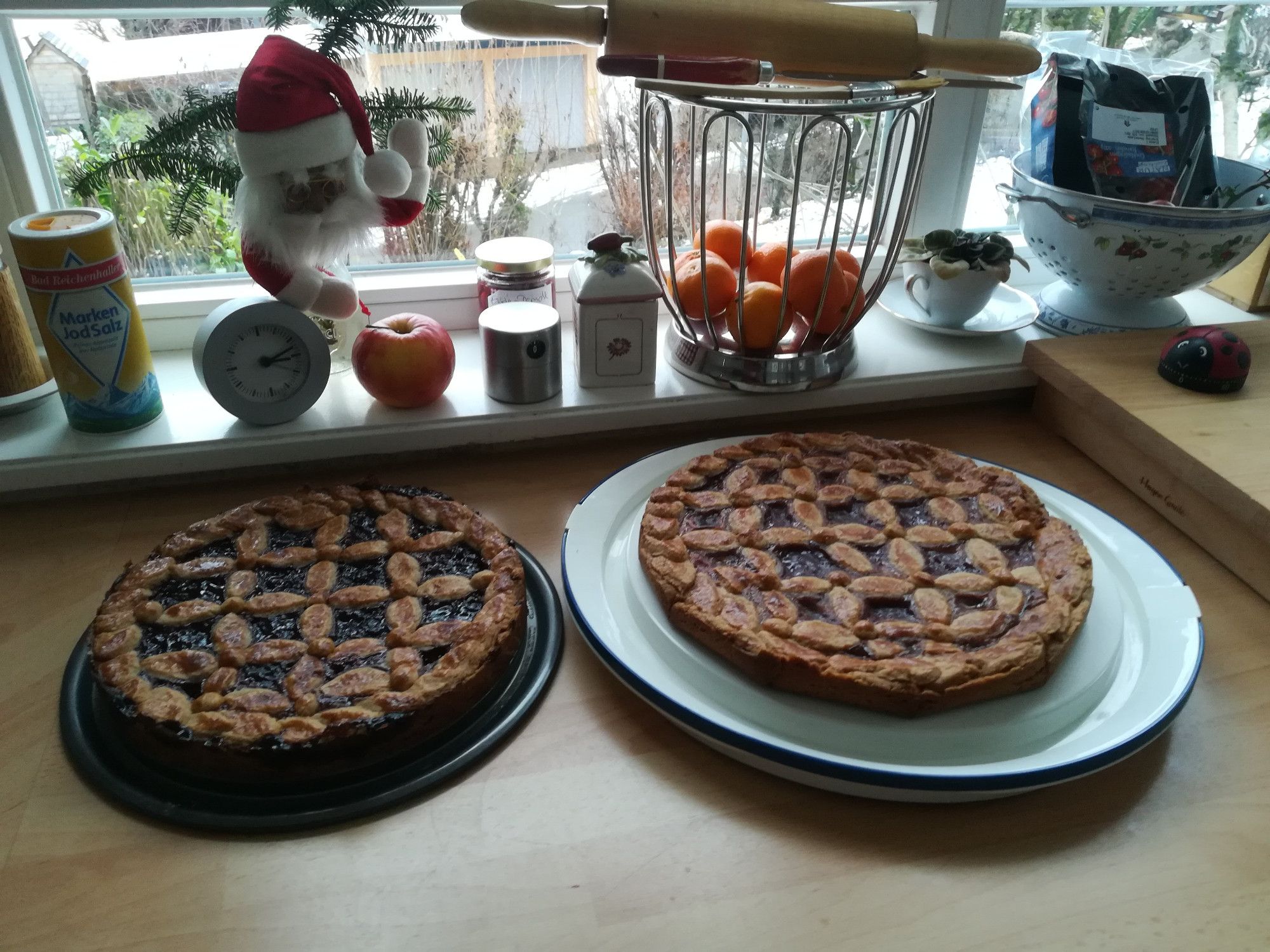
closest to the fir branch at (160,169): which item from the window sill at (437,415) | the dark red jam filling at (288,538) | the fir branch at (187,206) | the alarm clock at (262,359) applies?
the fir branch at (187,206)

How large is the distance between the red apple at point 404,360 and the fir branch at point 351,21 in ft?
0.84

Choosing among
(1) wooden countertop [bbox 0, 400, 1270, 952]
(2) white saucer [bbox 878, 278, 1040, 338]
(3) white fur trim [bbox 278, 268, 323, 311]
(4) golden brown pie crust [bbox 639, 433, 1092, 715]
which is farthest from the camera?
(2) white saucer [bbox 878, 278, 1040, 338]

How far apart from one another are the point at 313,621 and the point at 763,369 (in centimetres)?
51

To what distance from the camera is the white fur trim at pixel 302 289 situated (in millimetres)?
854

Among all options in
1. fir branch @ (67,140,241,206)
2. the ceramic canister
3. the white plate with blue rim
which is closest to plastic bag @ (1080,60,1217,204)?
the white plate with blue rim

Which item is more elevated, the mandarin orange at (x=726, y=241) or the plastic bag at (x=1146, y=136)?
the plastic bag at (x=1146, y=136)

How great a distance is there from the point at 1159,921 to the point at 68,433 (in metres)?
0.97

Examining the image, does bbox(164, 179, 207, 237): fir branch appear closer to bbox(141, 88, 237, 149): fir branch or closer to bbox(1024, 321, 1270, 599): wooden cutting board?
bbox(141, 88, 237, 149): fir branch

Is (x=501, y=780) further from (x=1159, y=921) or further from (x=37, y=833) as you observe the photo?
(x=1159, y=921)

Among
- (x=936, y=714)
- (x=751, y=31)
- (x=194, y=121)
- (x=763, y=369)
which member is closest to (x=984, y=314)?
(x=763, y=369)

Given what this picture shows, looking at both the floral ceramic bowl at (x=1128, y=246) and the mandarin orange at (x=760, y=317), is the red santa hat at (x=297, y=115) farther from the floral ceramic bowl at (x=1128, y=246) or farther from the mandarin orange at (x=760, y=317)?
the floral ceramic bowl at (x=1128, y=246)

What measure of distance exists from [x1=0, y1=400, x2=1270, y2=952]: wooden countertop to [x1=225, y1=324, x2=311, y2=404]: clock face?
11.4 inches

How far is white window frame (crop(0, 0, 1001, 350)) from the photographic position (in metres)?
Answer: 0.90

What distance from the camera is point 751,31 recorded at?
0.81 meters
